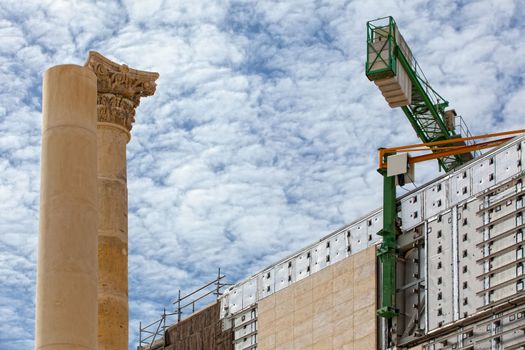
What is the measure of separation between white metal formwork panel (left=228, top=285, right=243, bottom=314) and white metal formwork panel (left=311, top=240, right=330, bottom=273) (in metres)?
8.25

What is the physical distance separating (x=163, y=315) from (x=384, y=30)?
83.2 feet

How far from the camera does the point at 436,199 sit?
65250 millimetres

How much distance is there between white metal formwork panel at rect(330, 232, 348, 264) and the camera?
71.3 metres

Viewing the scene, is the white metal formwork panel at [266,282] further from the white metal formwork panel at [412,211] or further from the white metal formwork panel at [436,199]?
the white metal formwork panel at [436,199]

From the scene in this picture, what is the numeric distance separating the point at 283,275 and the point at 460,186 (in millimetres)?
16137

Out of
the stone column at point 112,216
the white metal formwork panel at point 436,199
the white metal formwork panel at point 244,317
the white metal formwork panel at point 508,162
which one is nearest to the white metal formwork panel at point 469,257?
the white metal formwork panel at point 436,199

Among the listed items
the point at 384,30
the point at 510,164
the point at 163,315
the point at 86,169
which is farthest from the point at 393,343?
the point at 86,169

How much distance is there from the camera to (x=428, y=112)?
8356 cm

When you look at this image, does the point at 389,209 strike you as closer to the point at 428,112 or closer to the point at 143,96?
the point at 428,112

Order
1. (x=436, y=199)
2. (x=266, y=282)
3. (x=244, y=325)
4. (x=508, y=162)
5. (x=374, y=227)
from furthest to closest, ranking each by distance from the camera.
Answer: (x=244, y=325), (x=266, y=282), (x=374, y=227), (x=436, y=199), (x=508, y=162)

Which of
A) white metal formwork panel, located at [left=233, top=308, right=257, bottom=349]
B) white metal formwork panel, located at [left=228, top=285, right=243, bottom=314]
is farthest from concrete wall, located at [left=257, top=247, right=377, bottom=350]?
white metal formwork panel, located at [left=228, top=285, right=243, bottom=314]

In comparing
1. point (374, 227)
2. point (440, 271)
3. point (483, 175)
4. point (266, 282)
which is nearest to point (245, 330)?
point (266, 282)

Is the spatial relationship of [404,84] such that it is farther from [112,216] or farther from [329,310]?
[112,216]

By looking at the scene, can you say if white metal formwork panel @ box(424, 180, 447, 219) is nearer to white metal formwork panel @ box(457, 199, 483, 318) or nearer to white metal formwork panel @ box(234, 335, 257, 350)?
white metal formwork panel @ box(457, 199, 483, 318)
